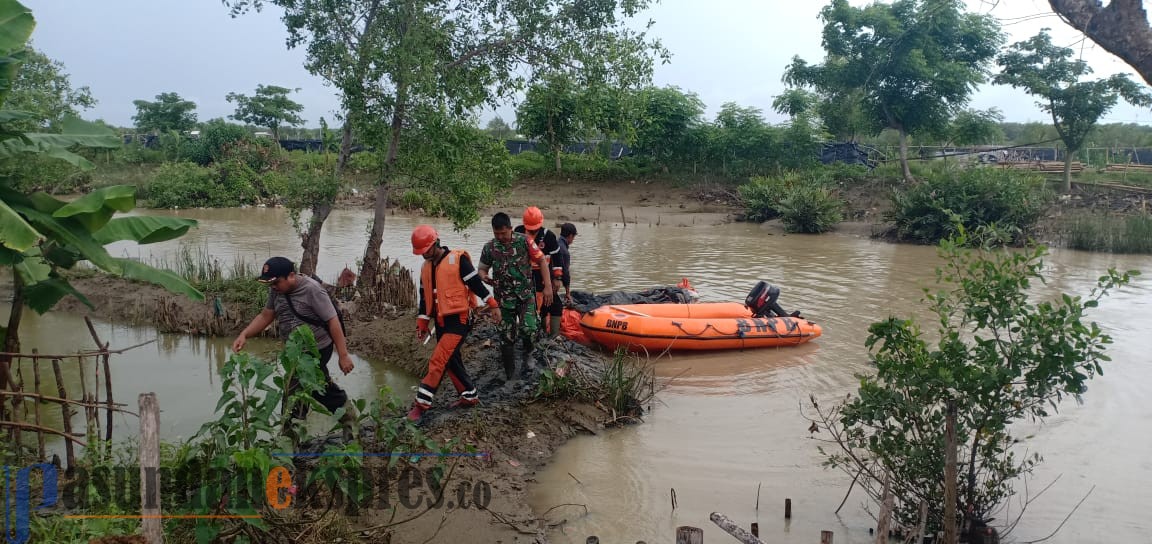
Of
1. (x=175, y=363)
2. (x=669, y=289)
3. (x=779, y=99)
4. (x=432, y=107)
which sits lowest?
(x=175, y=363)

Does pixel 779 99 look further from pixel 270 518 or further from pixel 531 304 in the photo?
pixel 270 518

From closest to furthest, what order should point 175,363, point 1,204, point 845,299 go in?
1. point 1,204
2. point 175,363
3. point 845,299

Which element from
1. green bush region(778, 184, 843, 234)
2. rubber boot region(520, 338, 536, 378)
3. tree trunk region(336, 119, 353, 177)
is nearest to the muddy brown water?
rubber boot region(520, 338, 536, 378)

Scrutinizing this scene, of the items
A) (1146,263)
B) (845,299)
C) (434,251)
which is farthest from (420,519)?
(1146,263)

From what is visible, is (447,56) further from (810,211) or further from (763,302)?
(810,211)

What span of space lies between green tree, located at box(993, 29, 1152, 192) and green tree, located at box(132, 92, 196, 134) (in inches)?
1380

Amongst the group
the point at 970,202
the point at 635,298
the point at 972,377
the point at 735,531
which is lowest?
the point at 735,531

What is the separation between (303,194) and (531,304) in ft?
14.2

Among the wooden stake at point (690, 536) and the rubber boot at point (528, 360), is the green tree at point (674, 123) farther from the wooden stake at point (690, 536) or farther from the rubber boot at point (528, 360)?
the wooden stake at point (690, 536)

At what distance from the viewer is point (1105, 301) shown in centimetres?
1252

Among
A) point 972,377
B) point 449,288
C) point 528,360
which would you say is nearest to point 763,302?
point 528,360

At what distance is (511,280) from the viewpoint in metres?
6.69

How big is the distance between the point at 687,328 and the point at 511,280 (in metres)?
2.83

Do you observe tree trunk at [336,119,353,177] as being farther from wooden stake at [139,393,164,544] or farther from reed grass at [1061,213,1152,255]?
reed grass at [1061,213,1152,255]
